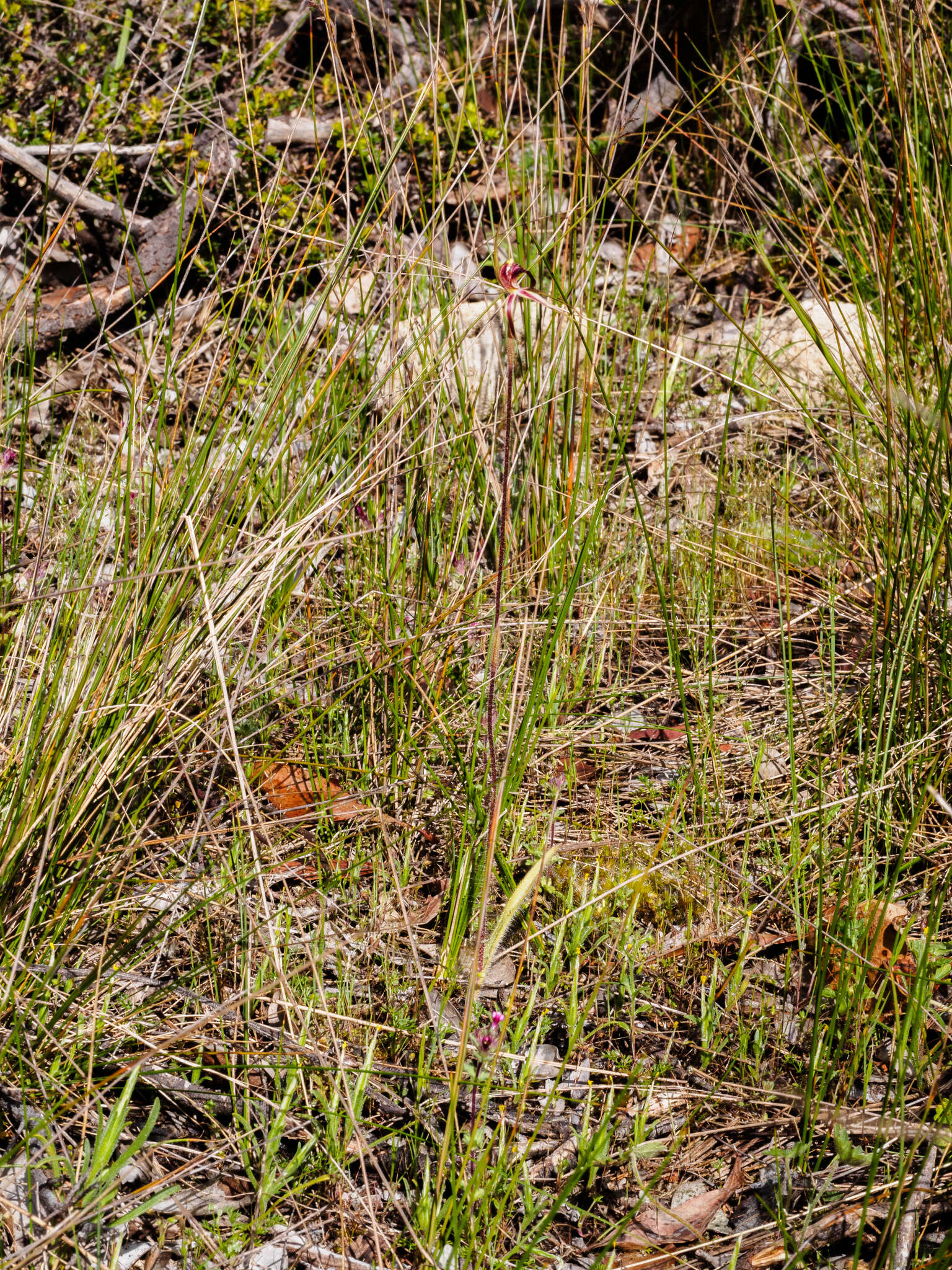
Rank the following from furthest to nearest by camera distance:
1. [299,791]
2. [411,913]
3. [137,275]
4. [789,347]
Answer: [137,275]
[789,347]
[299,791]
[411,913]

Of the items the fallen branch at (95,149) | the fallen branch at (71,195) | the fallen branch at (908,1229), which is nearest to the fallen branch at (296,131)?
the fallen branch at (95,149)

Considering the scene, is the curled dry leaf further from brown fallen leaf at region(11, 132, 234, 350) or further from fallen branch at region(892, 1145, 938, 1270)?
brown fallen leaf at region(11, 132, 234, 350)

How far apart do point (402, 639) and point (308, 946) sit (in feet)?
1.64

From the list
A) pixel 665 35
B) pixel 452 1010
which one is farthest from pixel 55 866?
pixel 665 35

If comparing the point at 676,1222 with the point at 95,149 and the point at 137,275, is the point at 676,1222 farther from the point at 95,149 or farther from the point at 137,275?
the point at 95,149

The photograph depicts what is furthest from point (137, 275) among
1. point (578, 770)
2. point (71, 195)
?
point (578, 770)

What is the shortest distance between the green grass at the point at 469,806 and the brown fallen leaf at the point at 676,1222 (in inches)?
1.0

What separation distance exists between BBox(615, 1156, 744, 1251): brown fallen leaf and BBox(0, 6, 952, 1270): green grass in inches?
1.0

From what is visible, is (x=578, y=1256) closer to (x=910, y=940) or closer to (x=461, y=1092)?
(x=461, y=1092)

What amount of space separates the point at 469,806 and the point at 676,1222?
62 centimetres

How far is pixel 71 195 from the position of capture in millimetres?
2863

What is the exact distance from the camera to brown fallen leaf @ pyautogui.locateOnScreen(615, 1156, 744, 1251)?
1.23 meters

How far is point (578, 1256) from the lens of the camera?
47.8 inches

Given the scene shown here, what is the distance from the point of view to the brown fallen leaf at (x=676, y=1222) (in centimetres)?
123
